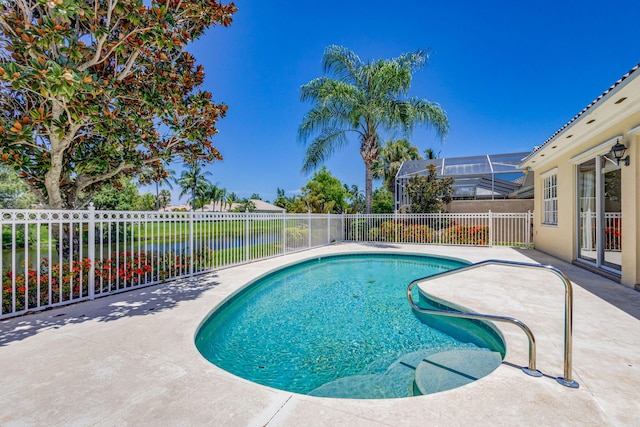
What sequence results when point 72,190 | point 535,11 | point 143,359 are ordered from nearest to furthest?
point 143,359 < point 72,190 < point 535,11

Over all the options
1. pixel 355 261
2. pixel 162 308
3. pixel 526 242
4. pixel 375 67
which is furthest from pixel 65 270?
pixel 526 242

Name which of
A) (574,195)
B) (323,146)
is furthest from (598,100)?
(323,146)

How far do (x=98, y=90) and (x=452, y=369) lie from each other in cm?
609

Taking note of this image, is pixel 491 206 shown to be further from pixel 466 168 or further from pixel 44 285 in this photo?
pixel 44 285

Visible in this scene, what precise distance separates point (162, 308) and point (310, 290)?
10.8 feet

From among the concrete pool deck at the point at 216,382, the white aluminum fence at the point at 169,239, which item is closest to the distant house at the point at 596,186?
the concrete pool deck at the point at 216,382

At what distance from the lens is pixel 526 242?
41.8 ft

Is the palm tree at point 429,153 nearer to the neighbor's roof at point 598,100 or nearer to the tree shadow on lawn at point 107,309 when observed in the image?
the neighbor's roof at point 598,100

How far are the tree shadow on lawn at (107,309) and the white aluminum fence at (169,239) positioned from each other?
0.27m

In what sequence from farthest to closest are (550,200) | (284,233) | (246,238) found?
(284,233) < (550,200) < (246,238)

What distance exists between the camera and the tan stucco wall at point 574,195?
17.5 ft

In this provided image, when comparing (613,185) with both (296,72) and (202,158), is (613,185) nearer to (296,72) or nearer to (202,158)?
(202,158)

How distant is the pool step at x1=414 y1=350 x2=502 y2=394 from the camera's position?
2.72 metres

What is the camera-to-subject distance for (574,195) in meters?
8.07
